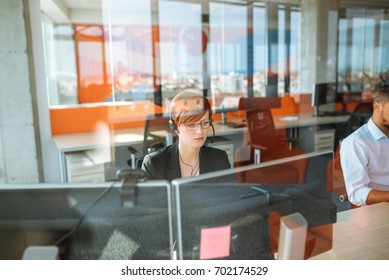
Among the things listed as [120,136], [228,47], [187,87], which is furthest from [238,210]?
[228,47]

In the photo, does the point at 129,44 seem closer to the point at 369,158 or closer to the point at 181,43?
the point at 181,43

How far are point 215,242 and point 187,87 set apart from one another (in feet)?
16.4

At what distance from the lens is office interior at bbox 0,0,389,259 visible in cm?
94

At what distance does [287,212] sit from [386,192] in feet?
3.99

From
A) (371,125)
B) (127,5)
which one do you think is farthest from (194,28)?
(371,125)

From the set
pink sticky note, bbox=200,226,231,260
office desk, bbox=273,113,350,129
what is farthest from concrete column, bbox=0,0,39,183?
pink sticky note, bbox=200,226,231,260

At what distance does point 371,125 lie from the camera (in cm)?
210

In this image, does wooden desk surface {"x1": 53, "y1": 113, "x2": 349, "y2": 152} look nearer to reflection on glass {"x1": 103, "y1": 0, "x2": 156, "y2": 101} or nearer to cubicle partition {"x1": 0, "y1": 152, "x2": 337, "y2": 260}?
reflection on glass {"x1": 103, "y1": 0, "x2": 156, "y2": 101}

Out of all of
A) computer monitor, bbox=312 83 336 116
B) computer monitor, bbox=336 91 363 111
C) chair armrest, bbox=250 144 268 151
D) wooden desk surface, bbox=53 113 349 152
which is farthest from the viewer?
computer monitor, bbox=336 91 363 111

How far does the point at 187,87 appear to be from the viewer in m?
5.84

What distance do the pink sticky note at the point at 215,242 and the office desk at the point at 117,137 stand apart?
2.25 m

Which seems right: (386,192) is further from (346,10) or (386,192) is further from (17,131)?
(346,10)

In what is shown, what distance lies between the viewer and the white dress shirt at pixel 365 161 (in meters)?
2.03

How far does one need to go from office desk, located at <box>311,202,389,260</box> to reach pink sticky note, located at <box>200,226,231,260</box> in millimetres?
402
